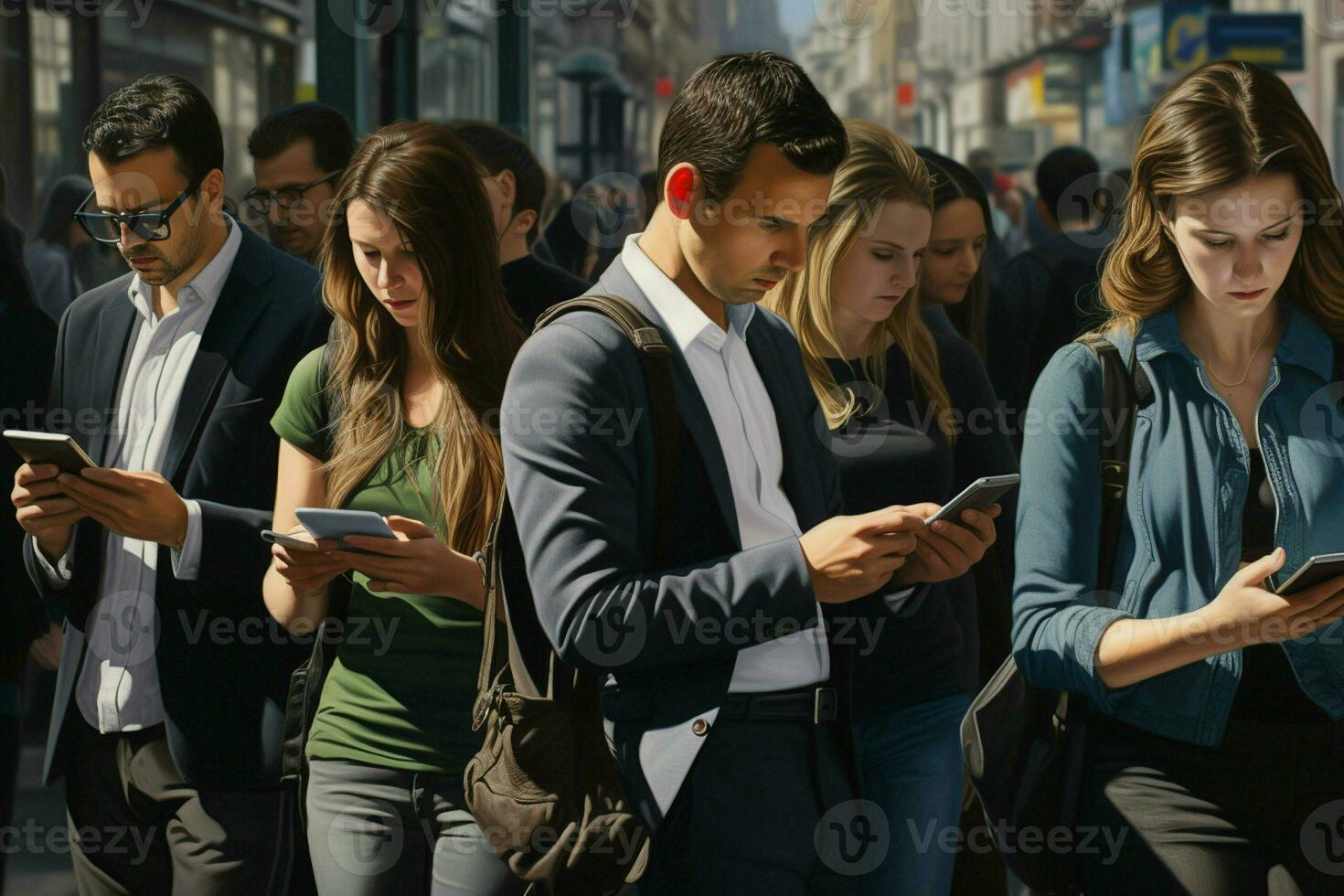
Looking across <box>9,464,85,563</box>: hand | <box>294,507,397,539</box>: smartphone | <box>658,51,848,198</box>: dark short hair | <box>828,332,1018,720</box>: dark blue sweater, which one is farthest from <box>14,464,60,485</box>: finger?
<box>828,332,1018,720</box>: dark blue sweater

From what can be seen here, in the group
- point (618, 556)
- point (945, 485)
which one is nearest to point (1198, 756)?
point (618, 556)

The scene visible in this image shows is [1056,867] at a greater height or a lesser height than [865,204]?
lesser

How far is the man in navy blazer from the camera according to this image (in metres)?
2.50

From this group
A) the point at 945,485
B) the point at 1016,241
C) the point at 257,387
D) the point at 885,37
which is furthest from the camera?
the point at 885,37

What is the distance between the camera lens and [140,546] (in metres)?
3.74

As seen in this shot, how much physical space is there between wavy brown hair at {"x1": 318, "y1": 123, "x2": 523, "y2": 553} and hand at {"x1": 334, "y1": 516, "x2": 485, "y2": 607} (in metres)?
0.17

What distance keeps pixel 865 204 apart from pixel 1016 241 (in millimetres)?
15822

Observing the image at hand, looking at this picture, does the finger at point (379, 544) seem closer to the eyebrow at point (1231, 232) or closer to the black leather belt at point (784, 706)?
the black leather belt at point (784, 706)

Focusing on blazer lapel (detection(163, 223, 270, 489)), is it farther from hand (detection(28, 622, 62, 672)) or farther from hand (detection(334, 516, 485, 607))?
hand (detection(28, 622, 62, 672))

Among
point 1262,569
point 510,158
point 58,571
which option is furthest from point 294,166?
point 1262,569

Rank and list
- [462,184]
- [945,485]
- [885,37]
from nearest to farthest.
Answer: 1. [462,184]
2. [945,485]
3. [885,37]

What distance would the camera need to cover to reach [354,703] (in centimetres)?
326

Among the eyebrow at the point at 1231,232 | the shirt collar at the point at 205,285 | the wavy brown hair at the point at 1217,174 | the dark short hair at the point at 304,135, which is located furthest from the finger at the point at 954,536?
the dark short hair at the point at 304,135

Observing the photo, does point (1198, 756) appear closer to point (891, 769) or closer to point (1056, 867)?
point (1056, 867)
